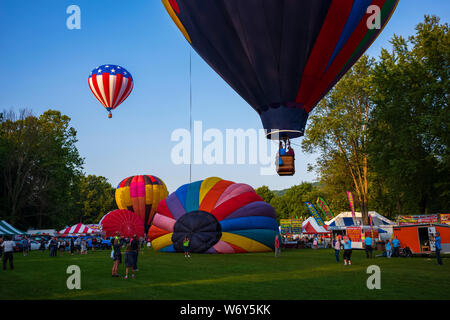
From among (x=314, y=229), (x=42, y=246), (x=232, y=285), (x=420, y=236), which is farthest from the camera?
(x=314, y=229)

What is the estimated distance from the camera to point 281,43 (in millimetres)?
11836

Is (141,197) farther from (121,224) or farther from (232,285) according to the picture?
(232,285)

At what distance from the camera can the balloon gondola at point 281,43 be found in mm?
11414

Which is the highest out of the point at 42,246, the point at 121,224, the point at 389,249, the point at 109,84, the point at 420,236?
the point at 109,84

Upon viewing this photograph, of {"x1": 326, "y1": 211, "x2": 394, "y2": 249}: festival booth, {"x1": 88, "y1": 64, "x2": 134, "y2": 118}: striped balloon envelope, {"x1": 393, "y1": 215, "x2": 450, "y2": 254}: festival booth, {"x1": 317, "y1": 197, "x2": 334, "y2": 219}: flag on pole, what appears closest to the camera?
{"x1": 393, "y1": 215, "x2": 450, "y2": 254}: festival booth

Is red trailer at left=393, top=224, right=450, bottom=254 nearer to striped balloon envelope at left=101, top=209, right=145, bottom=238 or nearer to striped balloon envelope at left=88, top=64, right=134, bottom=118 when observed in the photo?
striped balloon envelope at left=101, top=209, right=145, bottom=238

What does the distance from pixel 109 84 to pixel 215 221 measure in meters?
13.5

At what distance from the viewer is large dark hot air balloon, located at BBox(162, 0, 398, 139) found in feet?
37.4

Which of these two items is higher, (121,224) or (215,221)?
(215,221)

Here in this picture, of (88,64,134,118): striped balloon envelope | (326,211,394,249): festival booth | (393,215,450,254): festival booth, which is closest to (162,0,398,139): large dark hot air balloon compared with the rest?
(393,215,450,254): festival booth

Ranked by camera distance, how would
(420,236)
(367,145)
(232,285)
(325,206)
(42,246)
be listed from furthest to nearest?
1. (325,206)
2. (42,246)
3. (367,145)
4. (420,236)
5. (232,285)

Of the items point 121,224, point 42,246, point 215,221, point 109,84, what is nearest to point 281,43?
point 215,221
